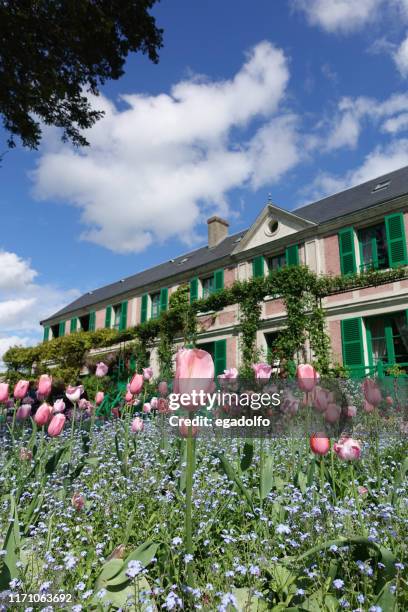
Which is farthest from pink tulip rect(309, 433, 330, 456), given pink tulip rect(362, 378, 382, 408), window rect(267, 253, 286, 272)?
window rect(267, 253, 286, 272)

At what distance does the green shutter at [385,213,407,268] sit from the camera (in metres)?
10.8

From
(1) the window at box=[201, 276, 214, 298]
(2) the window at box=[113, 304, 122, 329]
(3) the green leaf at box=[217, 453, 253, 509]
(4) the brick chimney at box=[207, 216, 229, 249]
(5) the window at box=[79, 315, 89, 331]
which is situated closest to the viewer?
(3) the green leaf at box=[217, 453, 253, 509]

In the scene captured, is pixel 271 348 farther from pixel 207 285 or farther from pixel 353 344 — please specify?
pixel 207 285

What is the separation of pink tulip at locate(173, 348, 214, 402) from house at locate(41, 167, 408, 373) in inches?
313

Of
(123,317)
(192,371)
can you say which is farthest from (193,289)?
(192,371)

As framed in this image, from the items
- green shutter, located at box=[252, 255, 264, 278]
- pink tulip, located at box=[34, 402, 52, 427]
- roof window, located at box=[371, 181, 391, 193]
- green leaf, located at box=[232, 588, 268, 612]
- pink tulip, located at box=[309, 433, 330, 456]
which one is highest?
roof window, located at box=[371, 181, 391, 193]

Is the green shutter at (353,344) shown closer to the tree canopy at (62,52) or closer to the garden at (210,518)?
the garden at (210,518)

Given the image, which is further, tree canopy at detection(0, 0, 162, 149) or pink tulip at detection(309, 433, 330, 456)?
tree canopy at detection(0, 0, 162, 149)

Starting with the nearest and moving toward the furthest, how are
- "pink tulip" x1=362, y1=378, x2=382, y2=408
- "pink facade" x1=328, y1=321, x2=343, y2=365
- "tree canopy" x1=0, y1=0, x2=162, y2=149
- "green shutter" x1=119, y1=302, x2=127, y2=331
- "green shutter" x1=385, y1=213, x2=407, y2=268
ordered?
"pink tulip" x1=362, y1=378, x2=382, y2=408 → "tree canopy" x1=0, y1=0, x2=162, y2=149 → "green shutter" x1=385, y1=213, x2=407, y2=268 → "pink facade" x1=328, y1=321, x2=343, y2=365 → "green shutter" x1=119, y1=302, x2=127, y2=331

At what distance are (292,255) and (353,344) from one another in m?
3.75

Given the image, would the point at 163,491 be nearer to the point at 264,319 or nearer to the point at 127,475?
the point at 127,475

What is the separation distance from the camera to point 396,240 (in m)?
11.0

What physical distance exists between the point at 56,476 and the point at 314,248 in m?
11.4

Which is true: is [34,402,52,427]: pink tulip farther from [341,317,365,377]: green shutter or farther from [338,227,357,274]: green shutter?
[338,227,357,274]: green shutter
